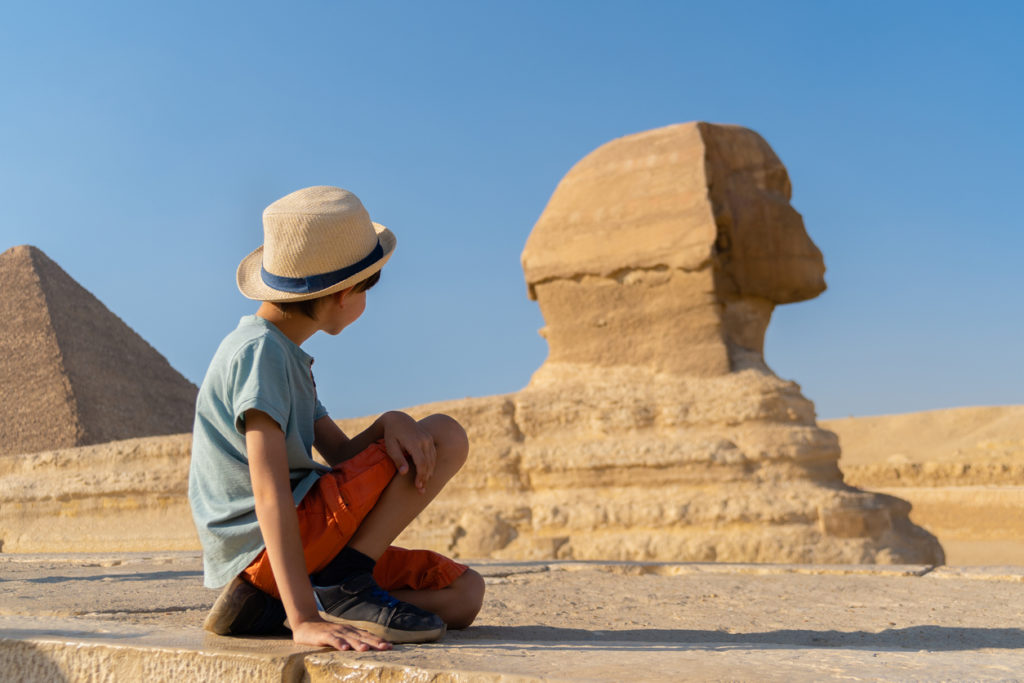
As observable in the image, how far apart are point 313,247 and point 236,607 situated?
0.80 metres

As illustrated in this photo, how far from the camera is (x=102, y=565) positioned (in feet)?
19.8

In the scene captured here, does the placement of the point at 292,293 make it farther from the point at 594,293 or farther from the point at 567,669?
the point at 594,293

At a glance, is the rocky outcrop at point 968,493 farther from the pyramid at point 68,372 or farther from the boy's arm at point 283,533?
the pyramid at point 68,372

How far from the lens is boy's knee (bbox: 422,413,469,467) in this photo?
2076 millimetres

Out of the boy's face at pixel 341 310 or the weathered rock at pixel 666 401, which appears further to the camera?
the weathered rock at pixel 666 401

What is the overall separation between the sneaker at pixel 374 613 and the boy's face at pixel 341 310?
571mm

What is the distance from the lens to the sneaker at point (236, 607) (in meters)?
1.91

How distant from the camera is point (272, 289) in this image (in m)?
2.00

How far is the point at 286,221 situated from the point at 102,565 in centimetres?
499

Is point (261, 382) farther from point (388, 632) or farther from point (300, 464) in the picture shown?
point (388, 632)

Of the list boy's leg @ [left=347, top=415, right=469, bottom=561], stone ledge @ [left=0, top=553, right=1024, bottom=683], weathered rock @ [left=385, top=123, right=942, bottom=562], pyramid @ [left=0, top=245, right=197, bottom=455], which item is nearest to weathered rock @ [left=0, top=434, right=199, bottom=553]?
weathered rock @ [left=385, top=123, right=942, bottom=562]

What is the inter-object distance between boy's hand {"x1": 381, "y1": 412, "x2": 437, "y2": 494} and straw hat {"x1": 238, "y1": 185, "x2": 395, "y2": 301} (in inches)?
13.7

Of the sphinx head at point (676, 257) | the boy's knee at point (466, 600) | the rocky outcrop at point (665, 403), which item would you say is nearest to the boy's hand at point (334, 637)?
the boy's knee at point (466, 600)

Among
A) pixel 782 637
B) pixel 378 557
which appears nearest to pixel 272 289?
pixel 378 557
